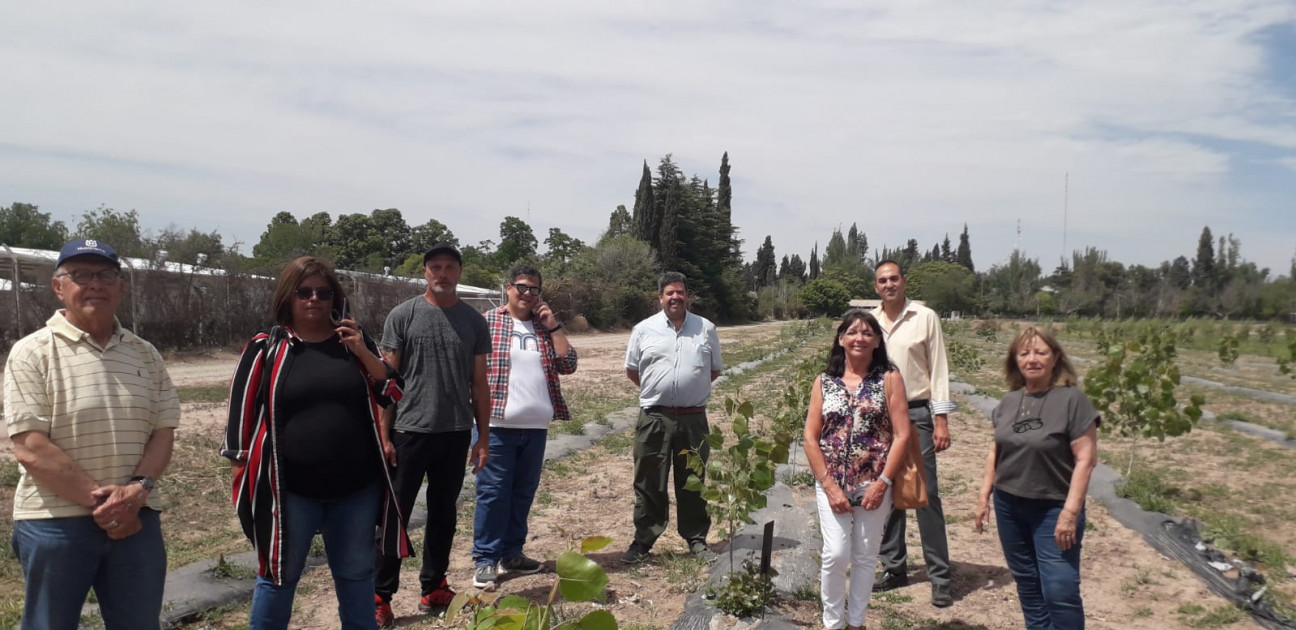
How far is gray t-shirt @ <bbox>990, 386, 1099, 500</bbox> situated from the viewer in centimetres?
286

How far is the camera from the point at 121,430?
2338mm

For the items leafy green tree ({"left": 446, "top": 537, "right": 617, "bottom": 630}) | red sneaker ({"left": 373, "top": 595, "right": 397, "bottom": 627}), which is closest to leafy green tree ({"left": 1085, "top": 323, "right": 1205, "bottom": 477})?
red sneaker ({"left": 373, "top": 595, "right": 397, "bottom": 627})

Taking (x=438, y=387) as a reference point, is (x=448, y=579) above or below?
below

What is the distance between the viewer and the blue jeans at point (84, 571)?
2.22 metres

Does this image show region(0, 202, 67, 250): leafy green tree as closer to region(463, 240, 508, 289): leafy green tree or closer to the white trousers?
region(463, 240, 508, 289): leafy green tree

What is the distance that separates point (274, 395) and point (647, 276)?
120 feet

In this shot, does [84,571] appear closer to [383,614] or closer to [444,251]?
[383,614]

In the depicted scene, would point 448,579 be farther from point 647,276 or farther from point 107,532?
point 647,276

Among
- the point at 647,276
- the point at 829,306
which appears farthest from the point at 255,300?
the point at 829,306

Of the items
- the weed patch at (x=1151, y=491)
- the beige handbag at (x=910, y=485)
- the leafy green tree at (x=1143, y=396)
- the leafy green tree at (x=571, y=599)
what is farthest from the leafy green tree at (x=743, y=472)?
the leafy green tree at (x=1143, y=396)

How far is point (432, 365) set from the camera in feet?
11.7

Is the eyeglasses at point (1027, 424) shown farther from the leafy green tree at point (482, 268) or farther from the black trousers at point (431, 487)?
the leafy green tree at point (482, 268)

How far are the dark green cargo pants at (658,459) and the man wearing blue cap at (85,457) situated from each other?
2.52 meters

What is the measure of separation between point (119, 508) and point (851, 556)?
259cm
